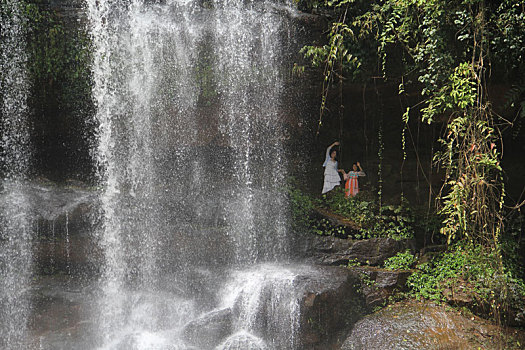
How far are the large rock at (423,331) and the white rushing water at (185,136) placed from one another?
1867mm

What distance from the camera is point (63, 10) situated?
7.41 meters

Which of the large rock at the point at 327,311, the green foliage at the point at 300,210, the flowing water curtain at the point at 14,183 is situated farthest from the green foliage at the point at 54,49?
the large rock at the point at 327,311

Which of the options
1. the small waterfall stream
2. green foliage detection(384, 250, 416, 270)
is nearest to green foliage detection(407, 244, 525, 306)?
green foliage detection(384, 250, 416, 270)

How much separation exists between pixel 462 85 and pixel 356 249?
298 cm

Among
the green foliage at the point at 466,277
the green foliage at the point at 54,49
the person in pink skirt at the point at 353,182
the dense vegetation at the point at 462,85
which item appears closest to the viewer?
the dense vegetation at the point at 462,85

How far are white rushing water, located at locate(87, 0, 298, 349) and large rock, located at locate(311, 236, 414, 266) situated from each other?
77cm

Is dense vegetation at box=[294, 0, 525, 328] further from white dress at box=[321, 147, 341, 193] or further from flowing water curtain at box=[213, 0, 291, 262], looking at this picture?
white dress at box=[321, 147, 341, 193]

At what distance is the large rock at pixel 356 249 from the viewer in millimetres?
6527

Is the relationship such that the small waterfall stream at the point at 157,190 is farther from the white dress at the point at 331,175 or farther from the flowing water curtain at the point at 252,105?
the white dress at the point at 331,175

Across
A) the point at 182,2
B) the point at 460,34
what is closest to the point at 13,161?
the point at 182,2

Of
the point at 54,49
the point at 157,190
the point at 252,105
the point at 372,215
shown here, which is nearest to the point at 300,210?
the point at 372,215

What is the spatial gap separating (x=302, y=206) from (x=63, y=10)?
5752mm

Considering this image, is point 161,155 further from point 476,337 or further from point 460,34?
point 476,337

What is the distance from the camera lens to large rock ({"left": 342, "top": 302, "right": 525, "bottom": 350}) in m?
5.01
